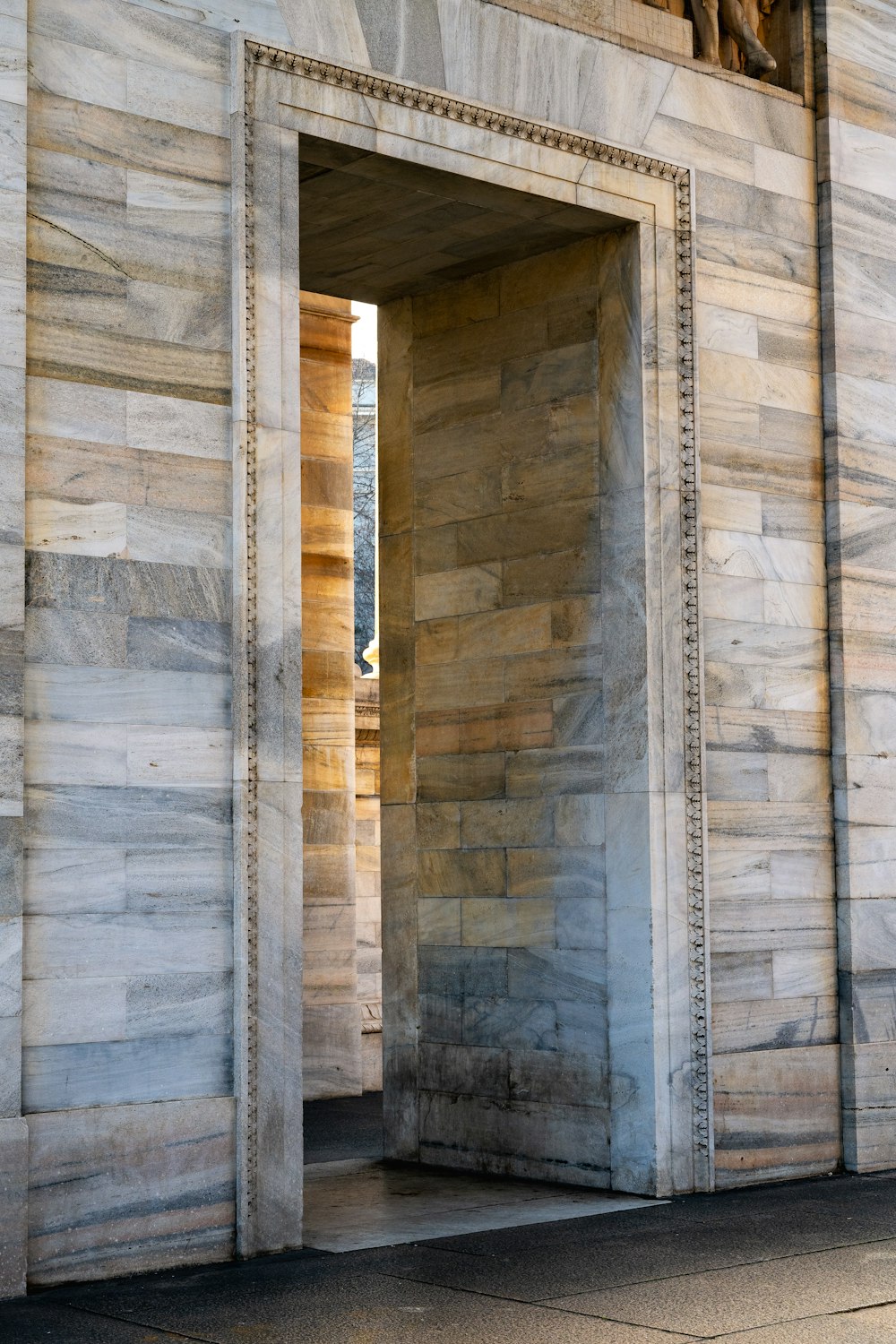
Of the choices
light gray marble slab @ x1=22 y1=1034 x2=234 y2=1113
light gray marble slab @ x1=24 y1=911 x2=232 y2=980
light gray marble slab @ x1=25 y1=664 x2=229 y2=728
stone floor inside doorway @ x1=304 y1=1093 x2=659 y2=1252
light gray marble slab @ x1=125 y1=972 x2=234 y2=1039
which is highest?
light gray marble slab @ x1=25 y1=664 x2=229 y2=728

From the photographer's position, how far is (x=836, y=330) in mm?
12898

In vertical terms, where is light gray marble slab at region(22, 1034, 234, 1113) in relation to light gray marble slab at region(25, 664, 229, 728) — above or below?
below

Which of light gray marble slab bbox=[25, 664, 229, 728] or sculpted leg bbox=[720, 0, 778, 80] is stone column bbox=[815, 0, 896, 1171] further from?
light gray marble slab bbox=[25, 664, 229, 728]

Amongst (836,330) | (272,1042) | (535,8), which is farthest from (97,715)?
(836,330)

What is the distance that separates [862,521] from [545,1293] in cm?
645

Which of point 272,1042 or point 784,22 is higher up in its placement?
point 784,22

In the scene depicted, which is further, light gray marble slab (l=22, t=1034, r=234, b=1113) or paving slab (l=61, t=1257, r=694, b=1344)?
light gray marble slab (l=22, t=1034, r=234, b=1113)

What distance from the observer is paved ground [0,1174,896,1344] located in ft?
25.6

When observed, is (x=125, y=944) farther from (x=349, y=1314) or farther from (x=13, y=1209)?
(x=349, y=1314)

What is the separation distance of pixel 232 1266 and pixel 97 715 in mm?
2949

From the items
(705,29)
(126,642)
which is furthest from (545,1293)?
(705,29)

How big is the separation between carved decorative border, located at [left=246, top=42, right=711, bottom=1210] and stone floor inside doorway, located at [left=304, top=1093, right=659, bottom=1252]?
1065 millimetres

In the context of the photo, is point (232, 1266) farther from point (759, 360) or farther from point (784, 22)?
point (784, 22)

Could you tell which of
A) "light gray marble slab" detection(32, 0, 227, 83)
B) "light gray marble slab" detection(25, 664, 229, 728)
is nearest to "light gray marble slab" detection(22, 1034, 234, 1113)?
"light gray marble slab" detection(25, 664, 229, 728)
